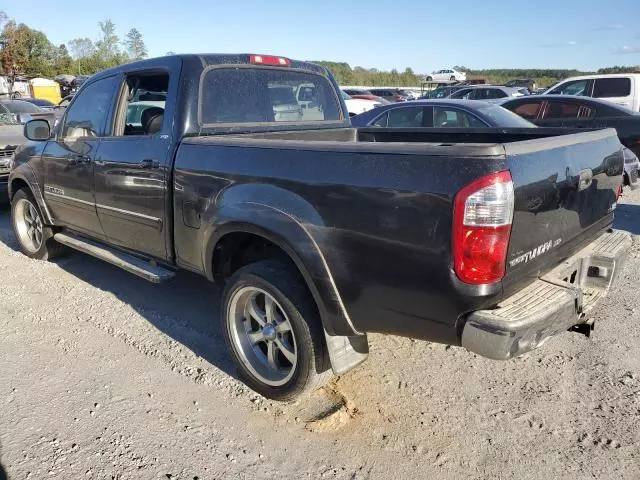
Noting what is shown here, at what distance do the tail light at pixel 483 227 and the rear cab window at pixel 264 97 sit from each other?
6.83 feet

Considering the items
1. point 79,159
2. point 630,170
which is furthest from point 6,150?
point 630,170

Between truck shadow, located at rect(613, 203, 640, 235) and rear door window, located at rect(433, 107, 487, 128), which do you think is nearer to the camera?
truck shadow, located at rect(613, 203, 640, 235)

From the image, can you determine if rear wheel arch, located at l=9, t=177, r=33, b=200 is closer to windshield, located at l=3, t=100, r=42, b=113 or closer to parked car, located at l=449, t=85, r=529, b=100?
windshield, located at l=3, t=100, r=42, b=113

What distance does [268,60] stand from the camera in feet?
13.5

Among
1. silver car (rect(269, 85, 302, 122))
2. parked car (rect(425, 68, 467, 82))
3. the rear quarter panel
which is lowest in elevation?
the rear quarter panel

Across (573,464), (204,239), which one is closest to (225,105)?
(204,239)

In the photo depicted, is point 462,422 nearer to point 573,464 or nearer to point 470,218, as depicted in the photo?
point 573,464

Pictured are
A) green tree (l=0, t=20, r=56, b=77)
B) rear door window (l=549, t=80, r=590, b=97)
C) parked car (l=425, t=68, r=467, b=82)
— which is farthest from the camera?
green tree (l=0, t=20, r=56, b=77)

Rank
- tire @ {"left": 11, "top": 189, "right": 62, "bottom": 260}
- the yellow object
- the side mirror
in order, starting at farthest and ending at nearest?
1. the yellow object
2. tire @ {"left": 11, "top": 189, "right": 62, "bottom": 260}
3. the side mirror

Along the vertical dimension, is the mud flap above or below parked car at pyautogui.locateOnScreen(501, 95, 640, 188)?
below

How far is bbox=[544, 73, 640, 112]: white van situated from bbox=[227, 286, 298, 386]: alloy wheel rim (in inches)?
434

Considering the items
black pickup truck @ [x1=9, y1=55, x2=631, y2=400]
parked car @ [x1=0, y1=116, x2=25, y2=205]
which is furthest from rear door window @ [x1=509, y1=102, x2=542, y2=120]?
parked car @ [x1=0, y1=116, x2=25, y2=205]

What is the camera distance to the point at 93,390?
3.23 m

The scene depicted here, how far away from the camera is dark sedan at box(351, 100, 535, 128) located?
23.8 ft
